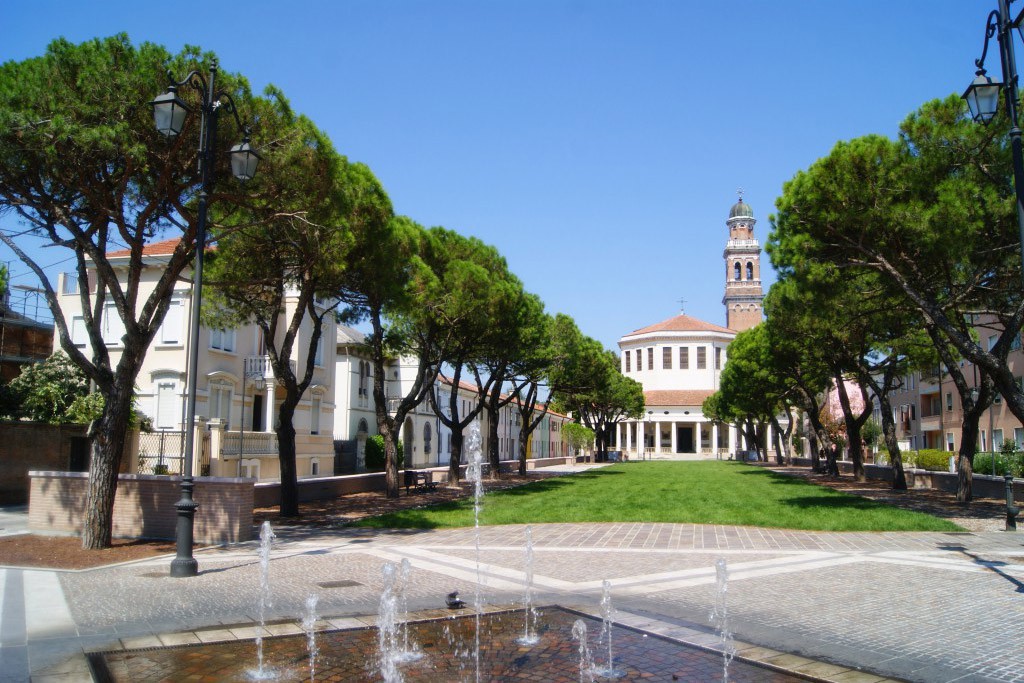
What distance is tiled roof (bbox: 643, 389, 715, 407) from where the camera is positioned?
91500 mm

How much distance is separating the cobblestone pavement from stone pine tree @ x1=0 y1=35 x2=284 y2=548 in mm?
3025

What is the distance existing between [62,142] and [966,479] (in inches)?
931

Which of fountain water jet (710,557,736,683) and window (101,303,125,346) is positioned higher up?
window (101,303,125,346)

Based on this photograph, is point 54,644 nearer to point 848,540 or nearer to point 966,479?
point 848,540

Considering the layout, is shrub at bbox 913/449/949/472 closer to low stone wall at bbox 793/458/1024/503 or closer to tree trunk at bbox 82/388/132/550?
low stone wall at bbox 793/458/1024/503

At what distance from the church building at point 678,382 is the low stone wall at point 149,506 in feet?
251

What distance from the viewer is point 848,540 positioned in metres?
14.6

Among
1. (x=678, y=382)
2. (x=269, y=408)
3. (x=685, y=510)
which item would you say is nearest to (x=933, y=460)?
(x=685, y=510)

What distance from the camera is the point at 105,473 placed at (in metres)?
12.6

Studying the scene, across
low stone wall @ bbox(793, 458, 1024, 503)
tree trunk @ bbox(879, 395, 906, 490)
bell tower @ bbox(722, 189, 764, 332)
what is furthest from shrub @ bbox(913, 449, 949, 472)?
bell tower @ bbox(722, 189, 764, 332)

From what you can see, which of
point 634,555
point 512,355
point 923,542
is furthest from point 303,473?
point 923,542

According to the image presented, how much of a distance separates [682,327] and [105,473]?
91.6 m

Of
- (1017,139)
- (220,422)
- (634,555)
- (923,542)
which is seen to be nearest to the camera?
(1017,139)

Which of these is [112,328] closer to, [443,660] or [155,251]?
[155,251]
